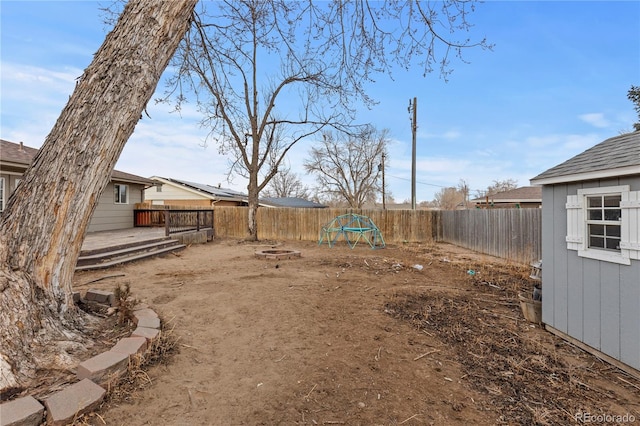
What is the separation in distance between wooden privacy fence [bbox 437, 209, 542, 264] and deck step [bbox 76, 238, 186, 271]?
9.93 m

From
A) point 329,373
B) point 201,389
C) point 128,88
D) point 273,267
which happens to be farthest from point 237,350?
point 273,267

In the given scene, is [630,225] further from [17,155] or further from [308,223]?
[17,155]

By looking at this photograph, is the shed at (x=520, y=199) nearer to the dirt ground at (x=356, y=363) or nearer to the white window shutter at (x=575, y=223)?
the white window shutter at (x=575, y=223)

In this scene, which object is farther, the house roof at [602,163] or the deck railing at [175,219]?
the deck railing at [175,219]

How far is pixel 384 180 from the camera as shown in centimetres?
2711

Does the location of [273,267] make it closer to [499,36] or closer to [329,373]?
[329,373]

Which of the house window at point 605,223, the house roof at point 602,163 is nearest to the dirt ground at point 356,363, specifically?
the house window at point 605,223

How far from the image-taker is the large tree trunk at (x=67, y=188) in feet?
7.11

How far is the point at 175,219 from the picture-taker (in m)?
11.4

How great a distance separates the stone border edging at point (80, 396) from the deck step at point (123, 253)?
15.2 feet

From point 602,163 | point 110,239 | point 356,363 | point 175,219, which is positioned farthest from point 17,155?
point 602,163

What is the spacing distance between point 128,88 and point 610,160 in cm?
452

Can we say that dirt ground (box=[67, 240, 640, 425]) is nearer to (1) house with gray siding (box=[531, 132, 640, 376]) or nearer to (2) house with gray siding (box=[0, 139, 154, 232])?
(1) house with gray siding (box=[531, 132, 640, 376])

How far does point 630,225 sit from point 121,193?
51.5ft
